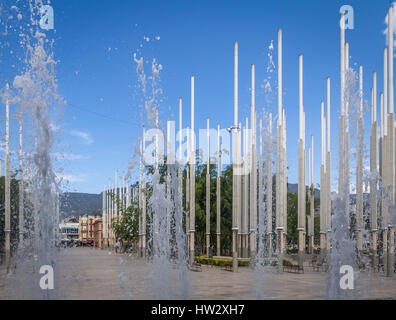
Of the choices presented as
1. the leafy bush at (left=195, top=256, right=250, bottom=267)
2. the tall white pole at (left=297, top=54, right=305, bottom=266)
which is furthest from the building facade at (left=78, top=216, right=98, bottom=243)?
the tall white pole at (left=297, top=54, right=305, bottom=266)

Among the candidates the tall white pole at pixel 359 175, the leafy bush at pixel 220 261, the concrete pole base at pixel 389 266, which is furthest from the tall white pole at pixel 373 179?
the leafy bush at pixel 220 261

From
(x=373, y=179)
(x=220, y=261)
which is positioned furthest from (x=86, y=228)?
(x=373, y=179)

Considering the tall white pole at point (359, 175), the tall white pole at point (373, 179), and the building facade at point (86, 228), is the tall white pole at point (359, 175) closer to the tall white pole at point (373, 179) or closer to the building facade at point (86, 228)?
the tall white pole at point (373, 179)

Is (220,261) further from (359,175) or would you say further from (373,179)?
(373,179)

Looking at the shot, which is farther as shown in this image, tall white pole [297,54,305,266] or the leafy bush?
the leafy bush

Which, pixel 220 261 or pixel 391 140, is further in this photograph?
pixel 220 261

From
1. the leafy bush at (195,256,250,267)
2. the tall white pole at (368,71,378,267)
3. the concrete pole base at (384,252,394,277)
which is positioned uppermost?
the tall white pole at (368,71,378,267)

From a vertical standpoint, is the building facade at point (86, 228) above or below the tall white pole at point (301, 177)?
below

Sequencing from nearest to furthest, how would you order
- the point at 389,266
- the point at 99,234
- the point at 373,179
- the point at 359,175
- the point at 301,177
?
the point at 389,266, the point at 373,179, the point at 359,175, the point at 301,177, the point at 99,234

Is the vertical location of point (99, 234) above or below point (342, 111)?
below

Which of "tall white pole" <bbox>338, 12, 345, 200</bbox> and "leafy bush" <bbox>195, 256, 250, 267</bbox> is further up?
"tall white pole" <bbox>338, 12, 345, 200</bbox>

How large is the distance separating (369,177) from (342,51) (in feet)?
19.0

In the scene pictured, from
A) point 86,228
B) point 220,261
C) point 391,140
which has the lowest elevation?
point 86,228

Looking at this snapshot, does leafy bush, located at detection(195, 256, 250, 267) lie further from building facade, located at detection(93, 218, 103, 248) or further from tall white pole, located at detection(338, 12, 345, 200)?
building facade, located at detection(93, 218, 103, 248)
